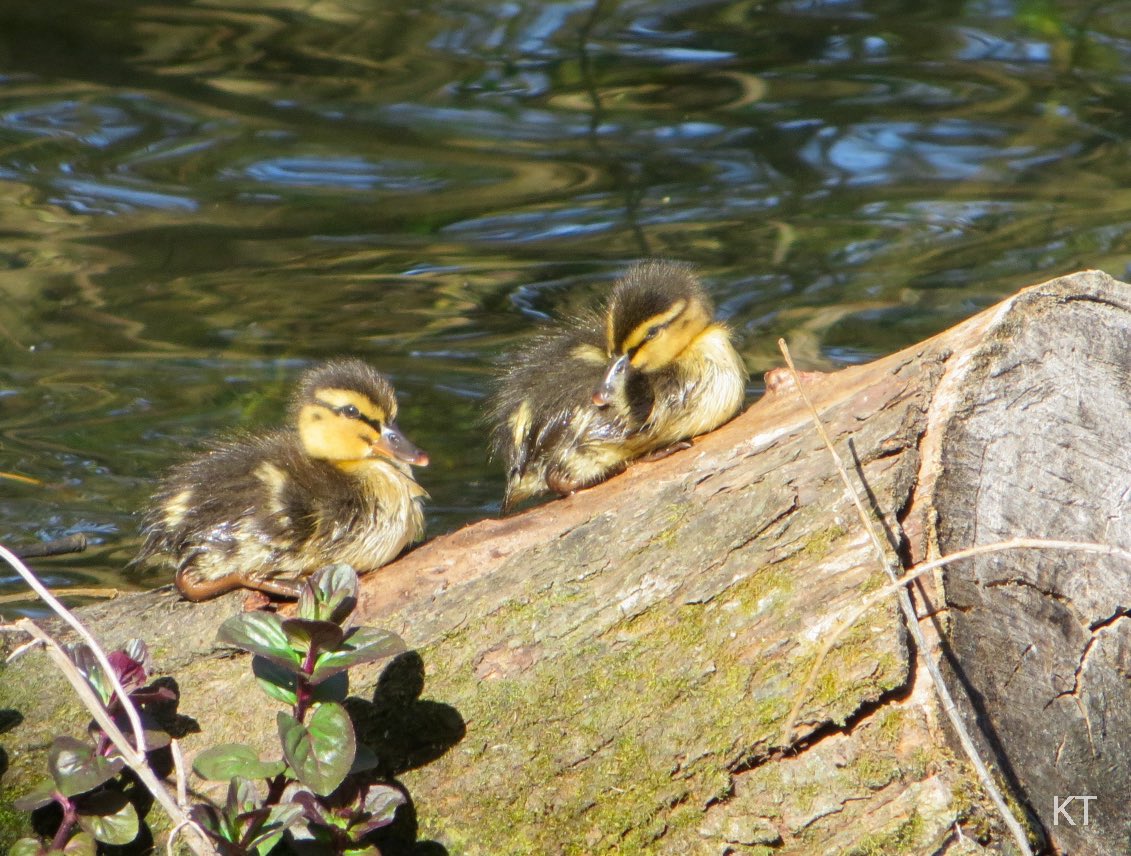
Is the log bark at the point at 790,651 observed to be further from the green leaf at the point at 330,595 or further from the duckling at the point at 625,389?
the duckling at the point at 625,389

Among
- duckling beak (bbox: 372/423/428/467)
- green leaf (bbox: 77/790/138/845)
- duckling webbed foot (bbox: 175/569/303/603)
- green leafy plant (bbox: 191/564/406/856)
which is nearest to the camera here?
green leafy plant (bbox: 191/564/406/856)

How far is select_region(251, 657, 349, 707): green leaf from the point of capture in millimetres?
2555

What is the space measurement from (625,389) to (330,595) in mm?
1474

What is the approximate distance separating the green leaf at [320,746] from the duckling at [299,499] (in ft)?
2.58

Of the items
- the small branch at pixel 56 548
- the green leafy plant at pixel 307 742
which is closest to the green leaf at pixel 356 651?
the green leafy plant at pixel 307 742

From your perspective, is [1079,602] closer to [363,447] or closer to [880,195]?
[363,447]

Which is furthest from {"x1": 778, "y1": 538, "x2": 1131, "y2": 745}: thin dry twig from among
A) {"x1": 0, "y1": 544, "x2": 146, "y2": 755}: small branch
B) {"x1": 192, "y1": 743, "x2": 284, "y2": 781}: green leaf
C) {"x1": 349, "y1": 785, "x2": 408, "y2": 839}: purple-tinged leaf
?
{"x1": 0, "y1": 544, "x2": 146, "y2": 755}: small branch

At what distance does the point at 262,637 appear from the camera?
252 cm

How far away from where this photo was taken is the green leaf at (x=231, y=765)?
2.51m

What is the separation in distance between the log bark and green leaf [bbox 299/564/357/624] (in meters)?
0.33

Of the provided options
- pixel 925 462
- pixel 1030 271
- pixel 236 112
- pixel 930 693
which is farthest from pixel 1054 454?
pixel 236 112

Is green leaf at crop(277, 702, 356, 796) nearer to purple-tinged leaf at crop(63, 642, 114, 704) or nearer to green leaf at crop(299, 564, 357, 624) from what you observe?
green leaf at crop(299, 564, 357, 624)

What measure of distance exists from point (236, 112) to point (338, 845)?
5.87 meters

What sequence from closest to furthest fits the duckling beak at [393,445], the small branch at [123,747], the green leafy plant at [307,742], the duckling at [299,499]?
1. the small branch at [123,747]
2. the green leafy plant at [307,742]
3. the duckling at [299,499]
4. the duckling beak at [393,445]
